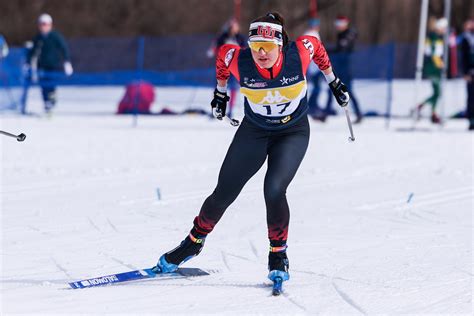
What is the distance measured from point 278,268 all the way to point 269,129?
82 centimetres

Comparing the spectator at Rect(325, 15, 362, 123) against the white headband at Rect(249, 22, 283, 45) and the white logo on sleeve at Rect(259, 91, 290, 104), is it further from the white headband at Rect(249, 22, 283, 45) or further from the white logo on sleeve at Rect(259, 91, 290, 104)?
the white headband at Rect(249, 22, 283, 45)

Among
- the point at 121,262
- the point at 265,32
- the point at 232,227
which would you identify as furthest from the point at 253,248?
the point at 265,32

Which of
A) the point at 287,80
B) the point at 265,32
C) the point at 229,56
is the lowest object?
the point at 287,80

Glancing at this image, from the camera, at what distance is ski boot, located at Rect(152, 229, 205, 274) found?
5.38 m

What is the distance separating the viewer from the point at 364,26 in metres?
28.4

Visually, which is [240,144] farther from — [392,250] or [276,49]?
[392,250]

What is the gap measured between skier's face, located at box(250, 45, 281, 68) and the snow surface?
1296mm

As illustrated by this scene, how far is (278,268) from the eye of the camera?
512 centimetres

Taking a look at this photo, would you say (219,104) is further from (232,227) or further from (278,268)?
(232,227)

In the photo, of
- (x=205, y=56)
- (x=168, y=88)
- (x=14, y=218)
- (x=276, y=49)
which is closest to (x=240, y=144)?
(x=276, y=49)

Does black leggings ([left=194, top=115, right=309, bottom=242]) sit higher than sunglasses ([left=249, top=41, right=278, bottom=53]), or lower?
lower

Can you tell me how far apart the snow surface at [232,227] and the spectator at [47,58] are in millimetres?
2923

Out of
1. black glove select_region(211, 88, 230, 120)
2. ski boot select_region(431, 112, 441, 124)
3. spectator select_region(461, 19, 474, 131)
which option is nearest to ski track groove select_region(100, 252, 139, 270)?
black glove select_region(211, 88, 230, 120)

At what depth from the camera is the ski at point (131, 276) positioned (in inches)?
203
